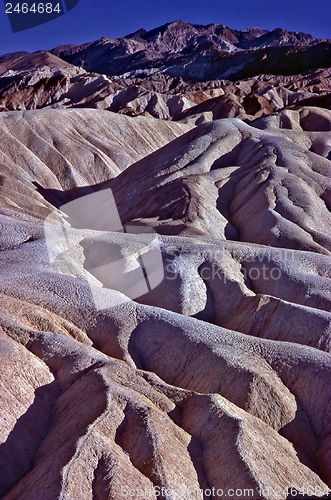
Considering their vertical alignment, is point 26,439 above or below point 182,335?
above

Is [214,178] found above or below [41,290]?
below

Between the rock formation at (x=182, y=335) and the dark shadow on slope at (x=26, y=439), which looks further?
the dark shadow on slope at (x=26, y=439)

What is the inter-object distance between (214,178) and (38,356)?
1147 inches

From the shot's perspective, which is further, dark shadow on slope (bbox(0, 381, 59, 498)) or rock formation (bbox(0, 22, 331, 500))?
dark shadow on slope (bbox(0, 381, 59, 498))

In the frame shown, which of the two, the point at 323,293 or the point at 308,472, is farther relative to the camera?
the point at 323,293

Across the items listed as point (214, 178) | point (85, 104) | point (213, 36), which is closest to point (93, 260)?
point (214, 178)

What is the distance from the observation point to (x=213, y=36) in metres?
196

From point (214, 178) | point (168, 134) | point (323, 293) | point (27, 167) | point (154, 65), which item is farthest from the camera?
point (154, 65)

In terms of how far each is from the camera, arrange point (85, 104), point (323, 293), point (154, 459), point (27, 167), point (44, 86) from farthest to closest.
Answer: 1. point (44, 86)
2. point (85, 104)
3. point (27, 167)
4. point (323, 293)
5. point (154, 459)

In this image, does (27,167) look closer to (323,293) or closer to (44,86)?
(323,293)

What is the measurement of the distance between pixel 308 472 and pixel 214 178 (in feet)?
105

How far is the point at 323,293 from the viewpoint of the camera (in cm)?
2806

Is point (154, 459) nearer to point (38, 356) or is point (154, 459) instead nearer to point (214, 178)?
point (38, 356)

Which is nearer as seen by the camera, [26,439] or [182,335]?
[26,439]
